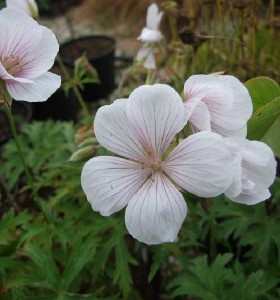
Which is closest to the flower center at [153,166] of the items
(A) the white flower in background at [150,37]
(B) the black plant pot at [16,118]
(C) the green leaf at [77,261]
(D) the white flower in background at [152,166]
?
(D) the white flower in background at [152,166]

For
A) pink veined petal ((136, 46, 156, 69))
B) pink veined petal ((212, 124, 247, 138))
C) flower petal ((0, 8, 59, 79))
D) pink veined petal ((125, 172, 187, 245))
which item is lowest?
pink veined petal ((136, 46, 156, 69))

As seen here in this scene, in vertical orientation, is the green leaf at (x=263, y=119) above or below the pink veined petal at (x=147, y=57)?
above

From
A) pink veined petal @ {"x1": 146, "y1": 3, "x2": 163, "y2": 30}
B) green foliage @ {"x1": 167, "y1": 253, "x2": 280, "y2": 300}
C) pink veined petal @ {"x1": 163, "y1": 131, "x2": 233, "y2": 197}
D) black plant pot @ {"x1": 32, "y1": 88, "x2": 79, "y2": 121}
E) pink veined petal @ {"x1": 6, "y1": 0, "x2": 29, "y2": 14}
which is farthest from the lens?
black plant pot @ {"x1": 32, "y1": 88, "x2": 79, "y2": 121}

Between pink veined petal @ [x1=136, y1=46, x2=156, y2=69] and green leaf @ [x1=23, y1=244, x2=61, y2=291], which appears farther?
pink veined petal @ [x1=136, y1=46, x2=156, y2=69]

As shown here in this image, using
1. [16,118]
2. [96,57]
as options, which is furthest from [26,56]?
[96,57]

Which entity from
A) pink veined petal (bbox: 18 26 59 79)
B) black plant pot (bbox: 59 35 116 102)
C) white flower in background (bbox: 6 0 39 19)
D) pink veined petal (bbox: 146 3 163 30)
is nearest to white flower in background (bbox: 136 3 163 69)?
pink veined petal (bbox: 146 3 163 30)

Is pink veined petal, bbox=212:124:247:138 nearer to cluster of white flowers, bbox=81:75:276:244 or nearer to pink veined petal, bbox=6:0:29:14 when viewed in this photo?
cluster of white flowers, bbox=81:75:276:244

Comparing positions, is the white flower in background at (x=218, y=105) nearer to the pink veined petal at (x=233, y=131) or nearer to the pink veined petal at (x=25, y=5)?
the pink veined petal at (x=233, y=131)
